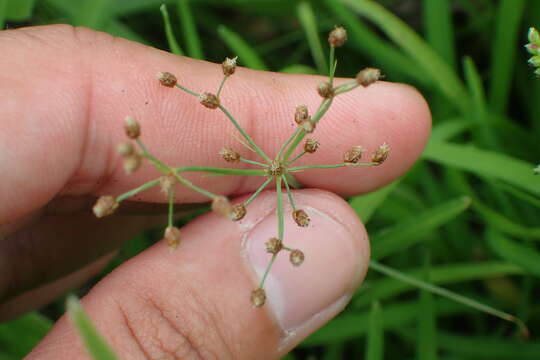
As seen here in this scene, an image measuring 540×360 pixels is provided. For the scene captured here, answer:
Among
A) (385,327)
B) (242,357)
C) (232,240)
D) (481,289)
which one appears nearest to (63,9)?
(232,240)

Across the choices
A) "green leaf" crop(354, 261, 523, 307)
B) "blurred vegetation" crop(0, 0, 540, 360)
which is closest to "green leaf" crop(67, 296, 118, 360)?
"blurred vegetation" crop(0, 0, 540, 360)

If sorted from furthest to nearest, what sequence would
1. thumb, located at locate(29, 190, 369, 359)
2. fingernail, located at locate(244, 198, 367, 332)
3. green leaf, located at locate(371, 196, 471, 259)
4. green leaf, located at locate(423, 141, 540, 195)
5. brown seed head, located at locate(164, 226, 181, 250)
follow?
1. green leaf, located at locate(371, 196, 471, 259)
2. green leaf, located at locate(423, 141, 540, 195)
3. fingernail, located at locate(244, 198, 367, 332)
4. thumb, located at locate(29, 190, 369, 359)
5. brown seed head, located at locate(164, 226, 181, 250)

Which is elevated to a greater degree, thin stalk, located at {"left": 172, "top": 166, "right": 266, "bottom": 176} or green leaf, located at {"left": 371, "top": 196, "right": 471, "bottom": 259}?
thin stalk, located at {"left": 172, "top": 166, "right": 266, "bottom": 176}

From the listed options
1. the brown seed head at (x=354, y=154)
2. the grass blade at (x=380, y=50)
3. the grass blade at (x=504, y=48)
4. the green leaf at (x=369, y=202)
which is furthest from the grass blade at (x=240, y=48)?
the grass blade at (x=504, y=48)

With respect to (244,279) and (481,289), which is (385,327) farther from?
(244,279)

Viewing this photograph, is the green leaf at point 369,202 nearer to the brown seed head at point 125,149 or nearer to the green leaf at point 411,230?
the green leaf at point 411,230

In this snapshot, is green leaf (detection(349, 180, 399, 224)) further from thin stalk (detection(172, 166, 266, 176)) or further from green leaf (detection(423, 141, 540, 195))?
thin stalk (detection(172, 166, 266, 176))

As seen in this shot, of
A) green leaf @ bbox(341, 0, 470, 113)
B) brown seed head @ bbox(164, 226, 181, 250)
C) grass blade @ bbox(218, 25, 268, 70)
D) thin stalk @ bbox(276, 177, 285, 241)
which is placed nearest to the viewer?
brown seed head @ bbox(164, 226, 181, 250)
